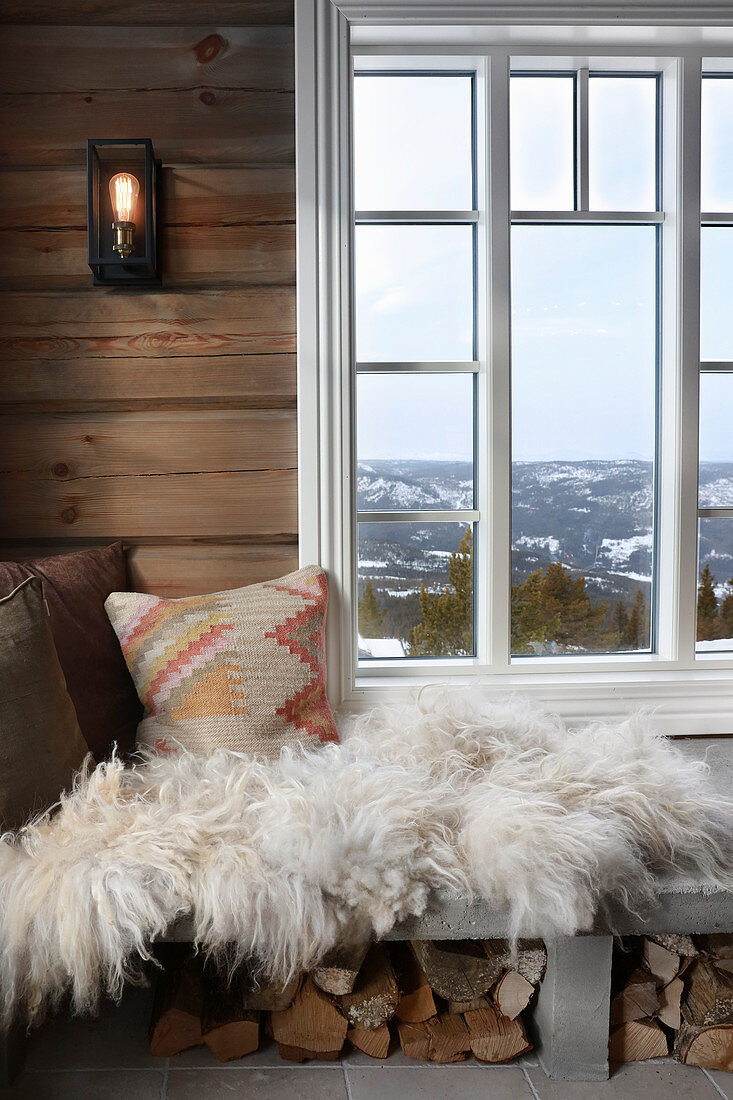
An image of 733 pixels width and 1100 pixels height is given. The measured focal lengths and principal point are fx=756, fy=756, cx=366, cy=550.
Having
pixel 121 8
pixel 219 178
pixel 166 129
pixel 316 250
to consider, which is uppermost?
pixel 121 8

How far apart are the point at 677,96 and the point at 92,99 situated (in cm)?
149

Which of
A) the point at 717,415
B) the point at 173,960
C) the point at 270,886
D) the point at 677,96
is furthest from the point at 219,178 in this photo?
the point at 173,960

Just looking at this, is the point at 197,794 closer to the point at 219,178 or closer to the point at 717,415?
the point at 219,178

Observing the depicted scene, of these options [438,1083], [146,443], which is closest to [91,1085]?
[438,1083]

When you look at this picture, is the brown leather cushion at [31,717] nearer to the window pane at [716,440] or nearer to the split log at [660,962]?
the split log at [660,962]

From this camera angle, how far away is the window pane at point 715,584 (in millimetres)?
2092

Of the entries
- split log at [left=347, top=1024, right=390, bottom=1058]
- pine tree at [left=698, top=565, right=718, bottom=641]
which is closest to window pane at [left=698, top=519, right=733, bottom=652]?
pine tree at [left=698, top=565, right=718, bottom=641]

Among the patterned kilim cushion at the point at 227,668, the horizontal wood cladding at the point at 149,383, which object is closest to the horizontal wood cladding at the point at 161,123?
the horizontal wood cladding at the point at 149,383

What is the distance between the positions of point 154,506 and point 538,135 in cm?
141

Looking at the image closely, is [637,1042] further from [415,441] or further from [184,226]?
[184,226]

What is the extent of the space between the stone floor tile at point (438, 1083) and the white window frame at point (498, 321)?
0.81m

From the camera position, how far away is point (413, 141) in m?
2.00

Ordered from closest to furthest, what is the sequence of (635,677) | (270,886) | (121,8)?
(270,886)
(121,8)
(635,677)

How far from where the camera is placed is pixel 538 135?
2.01 meters
